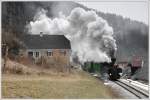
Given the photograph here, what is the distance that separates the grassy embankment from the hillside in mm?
347

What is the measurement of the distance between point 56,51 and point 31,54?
0.82 ft

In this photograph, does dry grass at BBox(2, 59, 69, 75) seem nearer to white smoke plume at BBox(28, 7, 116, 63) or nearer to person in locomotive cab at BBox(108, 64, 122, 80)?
white smoke plume at BBox(28, 7, 116, 63)

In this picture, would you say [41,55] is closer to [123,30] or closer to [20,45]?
[20,45]

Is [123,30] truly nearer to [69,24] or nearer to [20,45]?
[69,24]

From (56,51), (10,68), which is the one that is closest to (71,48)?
(56,51)

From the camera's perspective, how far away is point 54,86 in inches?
280

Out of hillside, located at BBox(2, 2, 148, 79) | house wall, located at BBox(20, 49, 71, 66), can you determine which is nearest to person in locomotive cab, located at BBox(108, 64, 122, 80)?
hillside, located at BBox(2, 2, 148, 79)

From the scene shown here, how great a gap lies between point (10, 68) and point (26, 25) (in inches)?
17.8

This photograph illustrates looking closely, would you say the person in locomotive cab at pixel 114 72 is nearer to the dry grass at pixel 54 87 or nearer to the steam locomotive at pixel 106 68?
the steam locomotive at pixel 106 68

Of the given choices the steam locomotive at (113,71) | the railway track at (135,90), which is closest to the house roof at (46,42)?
the steam locomotive at (113,71)

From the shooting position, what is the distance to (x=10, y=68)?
7145 mm

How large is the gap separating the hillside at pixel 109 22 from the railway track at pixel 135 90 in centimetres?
15

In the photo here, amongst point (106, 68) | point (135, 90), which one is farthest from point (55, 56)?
point (135, 90)

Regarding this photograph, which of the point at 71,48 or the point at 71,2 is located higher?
the point at 71,2
